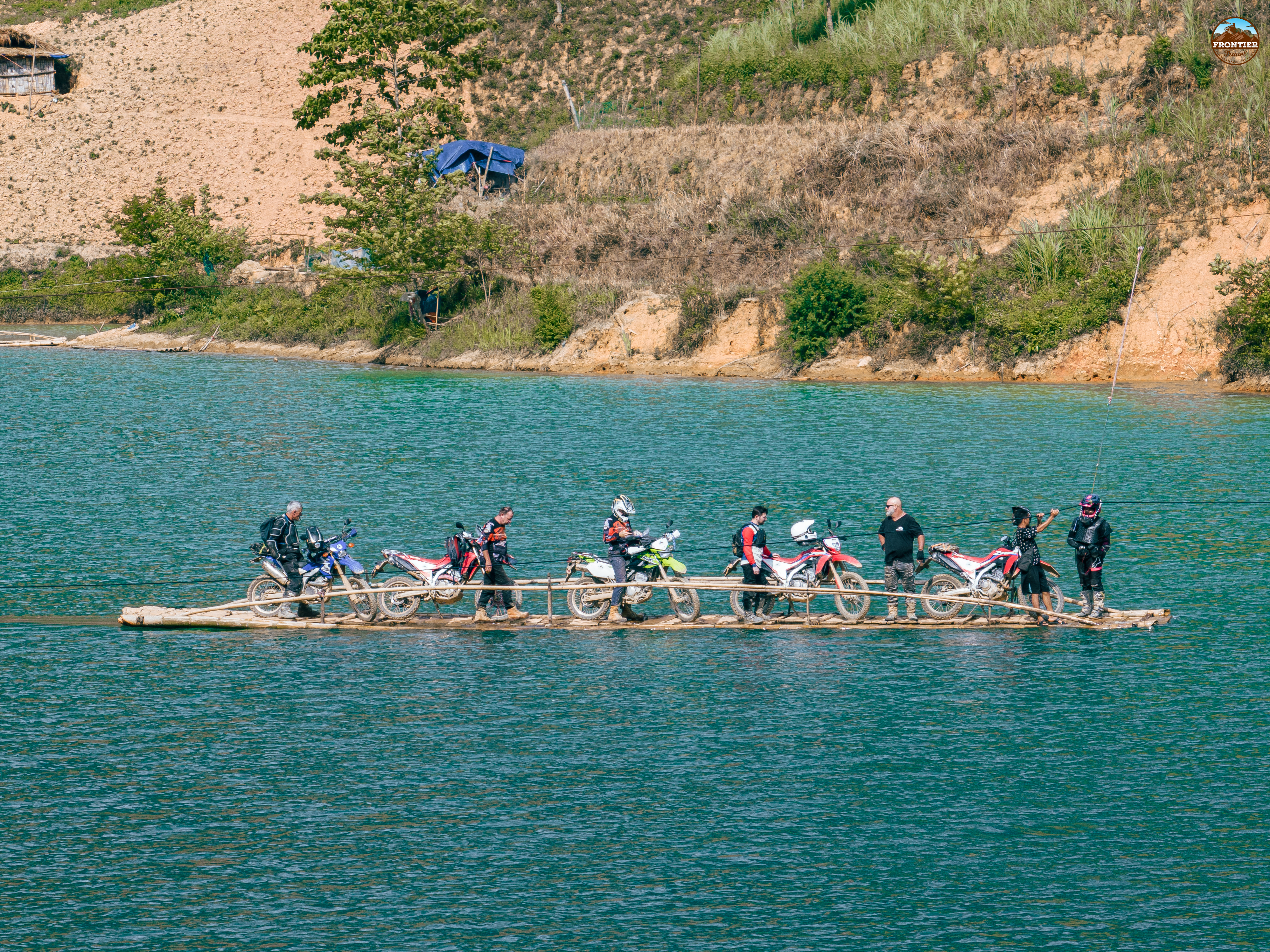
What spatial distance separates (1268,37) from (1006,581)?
58.1 m

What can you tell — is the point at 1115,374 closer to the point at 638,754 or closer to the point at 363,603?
the point at 363,603

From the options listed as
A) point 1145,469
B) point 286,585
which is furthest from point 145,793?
point 1145,469

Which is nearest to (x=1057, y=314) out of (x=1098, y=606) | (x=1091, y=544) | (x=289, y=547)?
(x=1098, y=606)

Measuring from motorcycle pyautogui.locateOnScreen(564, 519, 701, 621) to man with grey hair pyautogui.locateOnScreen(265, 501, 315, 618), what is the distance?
220 inches

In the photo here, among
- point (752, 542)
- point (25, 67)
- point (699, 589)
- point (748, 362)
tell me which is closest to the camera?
point (752, 542)

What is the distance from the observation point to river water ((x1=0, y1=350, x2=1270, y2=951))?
17.4 metres

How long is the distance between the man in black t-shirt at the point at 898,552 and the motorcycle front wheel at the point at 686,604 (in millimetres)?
3904

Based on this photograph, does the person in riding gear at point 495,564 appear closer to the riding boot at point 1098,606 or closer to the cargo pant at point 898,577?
the cargo pant at point 898,577

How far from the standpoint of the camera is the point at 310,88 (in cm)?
13362

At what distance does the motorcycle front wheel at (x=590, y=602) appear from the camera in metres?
29.1

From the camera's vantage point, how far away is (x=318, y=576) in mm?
29312

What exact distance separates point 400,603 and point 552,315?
52530 mm

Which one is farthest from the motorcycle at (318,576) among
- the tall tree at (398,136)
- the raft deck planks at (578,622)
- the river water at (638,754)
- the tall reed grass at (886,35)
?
the tall reed grass at (886,35)

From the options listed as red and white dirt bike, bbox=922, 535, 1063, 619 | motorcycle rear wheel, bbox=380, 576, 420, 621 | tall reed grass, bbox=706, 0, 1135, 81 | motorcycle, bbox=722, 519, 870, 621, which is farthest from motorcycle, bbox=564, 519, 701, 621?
tall reed grass, bbox=706, 0, 1135, 81
